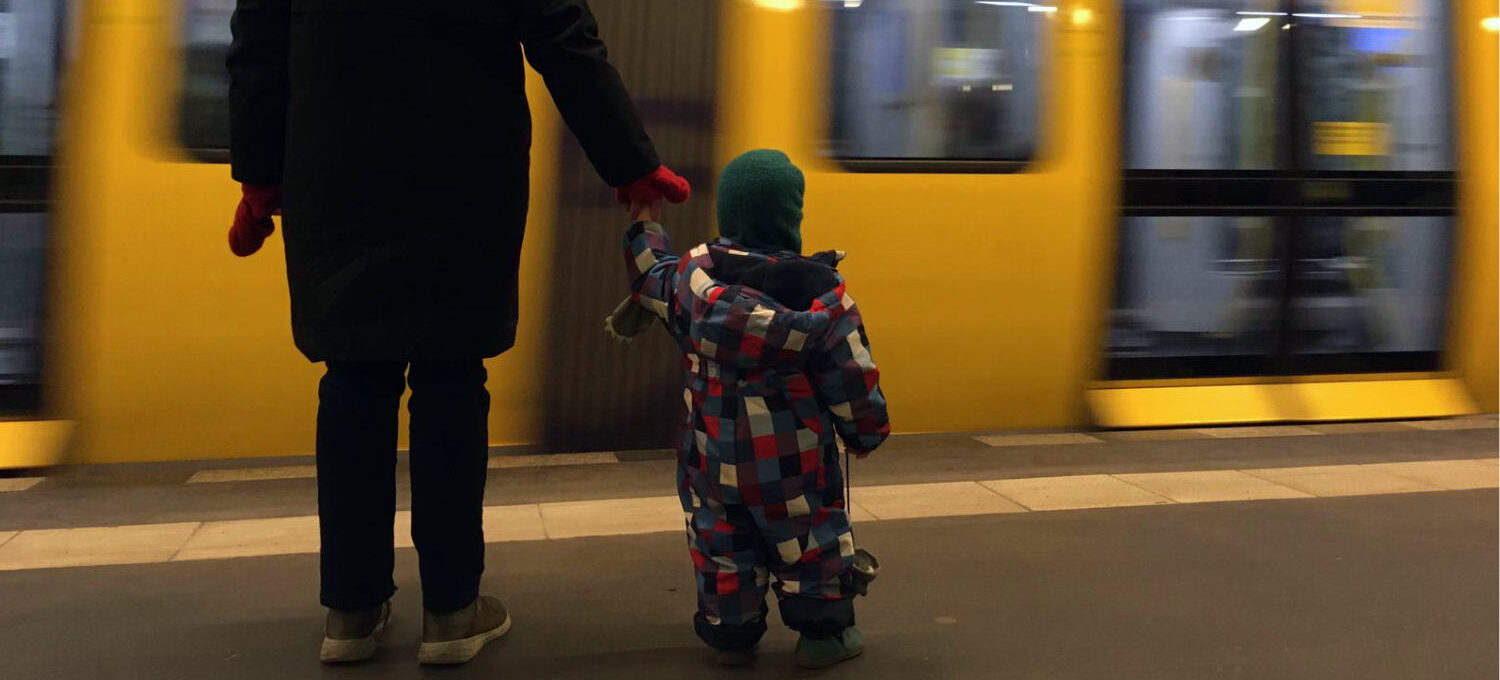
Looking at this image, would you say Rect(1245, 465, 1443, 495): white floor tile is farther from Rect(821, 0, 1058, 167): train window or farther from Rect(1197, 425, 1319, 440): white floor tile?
Rect(821, 0, 1058, 167): train window

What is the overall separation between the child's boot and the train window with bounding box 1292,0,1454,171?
14.8ft

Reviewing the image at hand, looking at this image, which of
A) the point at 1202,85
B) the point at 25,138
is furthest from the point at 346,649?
the point at 1202,85

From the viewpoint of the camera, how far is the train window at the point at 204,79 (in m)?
5.17

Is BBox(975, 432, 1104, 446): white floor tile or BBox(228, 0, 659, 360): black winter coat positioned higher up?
BBox(228, 0, 659, 360): black winter coat

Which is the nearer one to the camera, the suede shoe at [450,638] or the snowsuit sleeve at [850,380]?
the snowsuit sleeve at [850,380]

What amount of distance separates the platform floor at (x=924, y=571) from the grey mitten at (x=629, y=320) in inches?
29.2

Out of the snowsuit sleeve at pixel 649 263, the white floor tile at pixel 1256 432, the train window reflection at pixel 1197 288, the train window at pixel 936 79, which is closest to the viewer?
the snowsuit sleeve at pixel 649 263

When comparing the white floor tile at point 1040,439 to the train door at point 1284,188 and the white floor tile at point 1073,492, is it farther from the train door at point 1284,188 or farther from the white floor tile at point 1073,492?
the white floor tile at point 1073,492

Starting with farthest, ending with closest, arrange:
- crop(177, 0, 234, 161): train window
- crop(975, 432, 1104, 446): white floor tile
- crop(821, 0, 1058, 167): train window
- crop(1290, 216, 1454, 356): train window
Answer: crop(1290, 216, 1454, 356): train window
crop(975, 432, 1104, 446): white floor tile
crop(821, 0, 1058, 167): train window
crop(177, 0, 234, 161): train window

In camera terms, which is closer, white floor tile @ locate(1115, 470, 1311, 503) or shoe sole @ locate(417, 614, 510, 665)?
shoe sole @ locate(417, 614, 510, 665)

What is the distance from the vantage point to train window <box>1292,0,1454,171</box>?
255 inches

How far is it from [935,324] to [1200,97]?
1705mm

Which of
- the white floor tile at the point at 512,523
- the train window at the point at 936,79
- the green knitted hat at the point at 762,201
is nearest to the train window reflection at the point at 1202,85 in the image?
the train window at the point at 936,79

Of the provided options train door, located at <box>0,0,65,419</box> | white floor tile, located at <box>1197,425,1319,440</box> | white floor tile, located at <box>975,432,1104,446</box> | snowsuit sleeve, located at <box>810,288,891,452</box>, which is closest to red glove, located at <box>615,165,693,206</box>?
snowsuit sleeve, located at <box>810,288,891,452</box>
